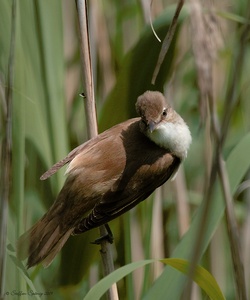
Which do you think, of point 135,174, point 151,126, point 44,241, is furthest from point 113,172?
point 44,241

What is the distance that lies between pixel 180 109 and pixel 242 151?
0.73 metres

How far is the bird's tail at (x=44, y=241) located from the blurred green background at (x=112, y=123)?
0.20 ft

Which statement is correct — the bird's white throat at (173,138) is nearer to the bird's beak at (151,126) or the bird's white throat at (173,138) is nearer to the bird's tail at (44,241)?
the bird's beak at (151,126)

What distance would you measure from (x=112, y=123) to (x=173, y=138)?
0.79 ft

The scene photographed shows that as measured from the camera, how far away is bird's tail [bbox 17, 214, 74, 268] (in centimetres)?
179

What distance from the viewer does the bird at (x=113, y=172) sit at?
6.27ft

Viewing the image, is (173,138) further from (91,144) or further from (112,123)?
(91,144)

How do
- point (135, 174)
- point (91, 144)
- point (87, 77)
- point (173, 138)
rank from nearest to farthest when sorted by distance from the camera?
point (87, 77) < point (91, 144) < point (135, 174) < point (173, 138)

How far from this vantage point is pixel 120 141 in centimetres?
212

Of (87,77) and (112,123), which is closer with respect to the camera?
(87,77)

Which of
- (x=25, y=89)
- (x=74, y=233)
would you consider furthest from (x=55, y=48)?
(x=74, y=233)

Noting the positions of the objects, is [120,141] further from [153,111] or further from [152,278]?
[152,278]

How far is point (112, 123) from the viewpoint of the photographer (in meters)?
2.12

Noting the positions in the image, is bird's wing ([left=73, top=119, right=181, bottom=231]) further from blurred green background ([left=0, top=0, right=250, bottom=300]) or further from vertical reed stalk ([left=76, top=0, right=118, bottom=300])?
vertical reed stalk ([left=76, top=0, right=118, bottom=300])
